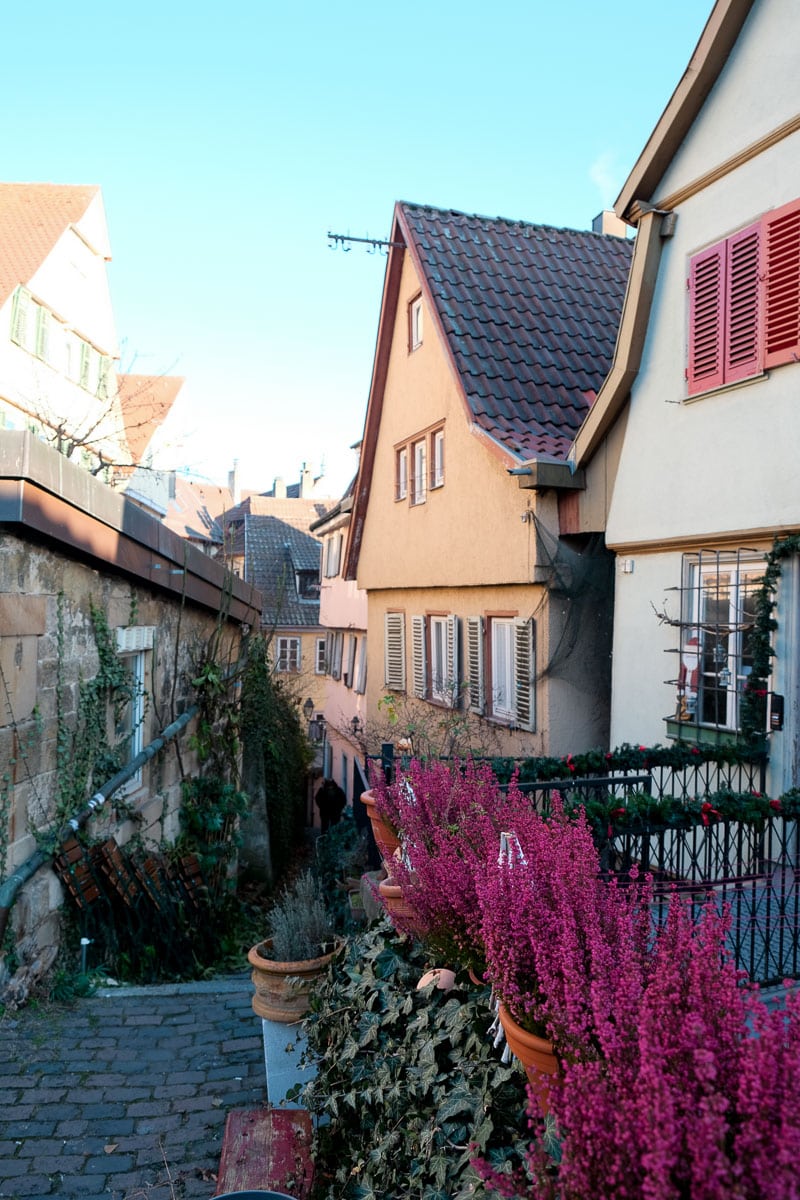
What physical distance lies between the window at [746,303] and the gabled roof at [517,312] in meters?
2.60

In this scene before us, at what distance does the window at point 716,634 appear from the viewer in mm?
7172

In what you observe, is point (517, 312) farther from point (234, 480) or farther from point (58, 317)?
point (234, 480)

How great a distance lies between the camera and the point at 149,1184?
12.9 ft

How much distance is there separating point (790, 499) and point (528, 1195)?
564 cm

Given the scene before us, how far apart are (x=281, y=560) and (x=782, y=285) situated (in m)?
29.1

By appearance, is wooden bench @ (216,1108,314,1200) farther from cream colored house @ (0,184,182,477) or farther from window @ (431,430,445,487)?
cream colored house @ (0,184,182,477)

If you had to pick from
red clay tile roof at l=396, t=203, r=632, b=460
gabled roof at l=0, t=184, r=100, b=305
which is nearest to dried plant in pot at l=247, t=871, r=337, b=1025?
→ red clay tile roof at l=396, t=203, r=632, b=460

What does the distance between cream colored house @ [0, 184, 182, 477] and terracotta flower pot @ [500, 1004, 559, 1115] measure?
17.0 meters

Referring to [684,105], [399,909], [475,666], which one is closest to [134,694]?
[399,909]

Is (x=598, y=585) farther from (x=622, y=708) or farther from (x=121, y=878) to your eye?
(x=121, y=878)

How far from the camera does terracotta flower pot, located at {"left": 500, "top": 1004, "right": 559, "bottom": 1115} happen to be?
255 centimetres

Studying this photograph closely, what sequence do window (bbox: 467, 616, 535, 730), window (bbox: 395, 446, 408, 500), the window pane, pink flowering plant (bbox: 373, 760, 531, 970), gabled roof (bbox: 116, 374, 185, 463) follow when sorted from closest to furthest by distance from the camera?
pink flowering plant (bbox: 373, 760, 531, 970), window (bbox: 467, 616, 535, 730), the window pane, window (bbox: 395, 446, 408, 500), gabled roof (bbox: 116, 374, 185, 463)

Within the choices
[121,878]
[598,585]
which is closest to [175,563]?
[121,878]

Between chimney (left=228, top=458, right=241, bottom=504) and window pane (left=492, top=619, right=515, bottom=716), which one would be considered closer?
window pane (left=492, top=619, right=515, bottom=716)
